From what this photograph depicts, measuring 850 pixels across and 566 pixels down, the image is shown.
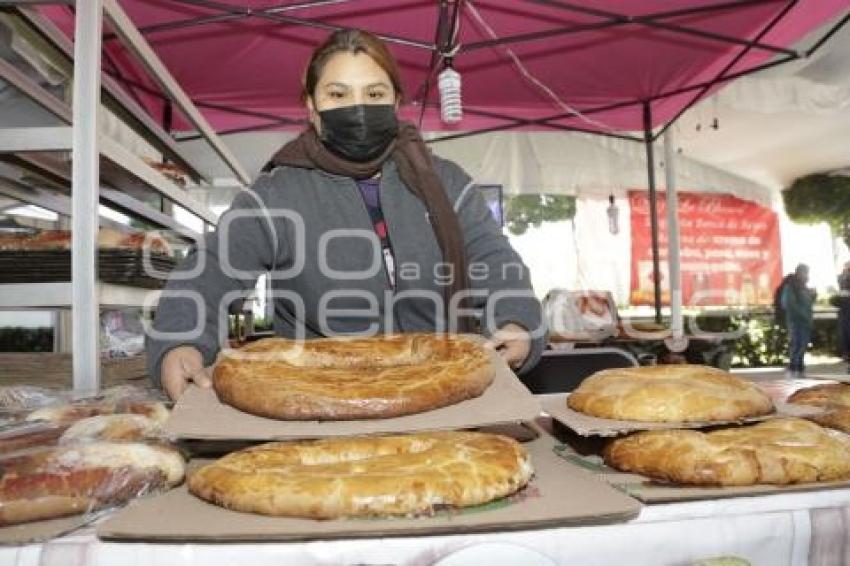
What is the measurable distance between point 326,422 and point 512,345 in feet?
1.84

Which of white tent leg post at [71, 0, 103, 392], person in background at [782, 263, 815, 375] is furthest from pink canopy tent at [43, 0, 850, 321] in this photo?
person in background at [782, 263, 815, 375]

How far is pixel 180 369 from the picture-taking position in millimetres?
1153

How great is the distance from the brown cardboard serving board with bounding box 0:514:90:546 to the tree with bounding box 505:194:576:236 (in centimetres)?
908

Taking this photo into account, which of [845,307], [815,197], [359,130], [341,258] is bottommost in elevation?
[845,307]

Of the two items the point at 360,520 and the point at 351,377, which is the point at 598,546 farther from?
the point at 351,377

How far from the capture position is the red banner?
9.49 metres

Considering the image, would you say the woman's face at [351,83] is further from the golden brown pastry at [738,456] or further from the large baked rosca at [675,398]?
the golden brown pastry at [738,456]

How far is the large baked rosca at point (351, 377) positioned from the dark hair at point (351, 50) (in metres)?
0.82

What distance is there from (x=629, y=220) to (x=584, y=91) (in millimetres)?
4636

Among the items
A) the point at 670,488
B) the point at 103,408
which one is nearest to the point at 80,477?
the point at 103,408

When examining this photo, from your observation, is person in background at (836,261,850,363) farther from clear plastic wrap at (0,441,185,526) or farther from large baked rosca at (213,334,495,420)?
clear plastic wrap at (0,441,185,526)

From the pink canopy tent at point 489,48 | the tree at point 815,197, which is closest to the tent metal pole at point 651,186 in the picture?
the pink canopy tent at point 489,48

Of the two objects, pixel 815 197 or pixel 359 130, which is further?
pixel 815 197

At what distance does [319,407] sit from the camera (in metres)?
0.86
